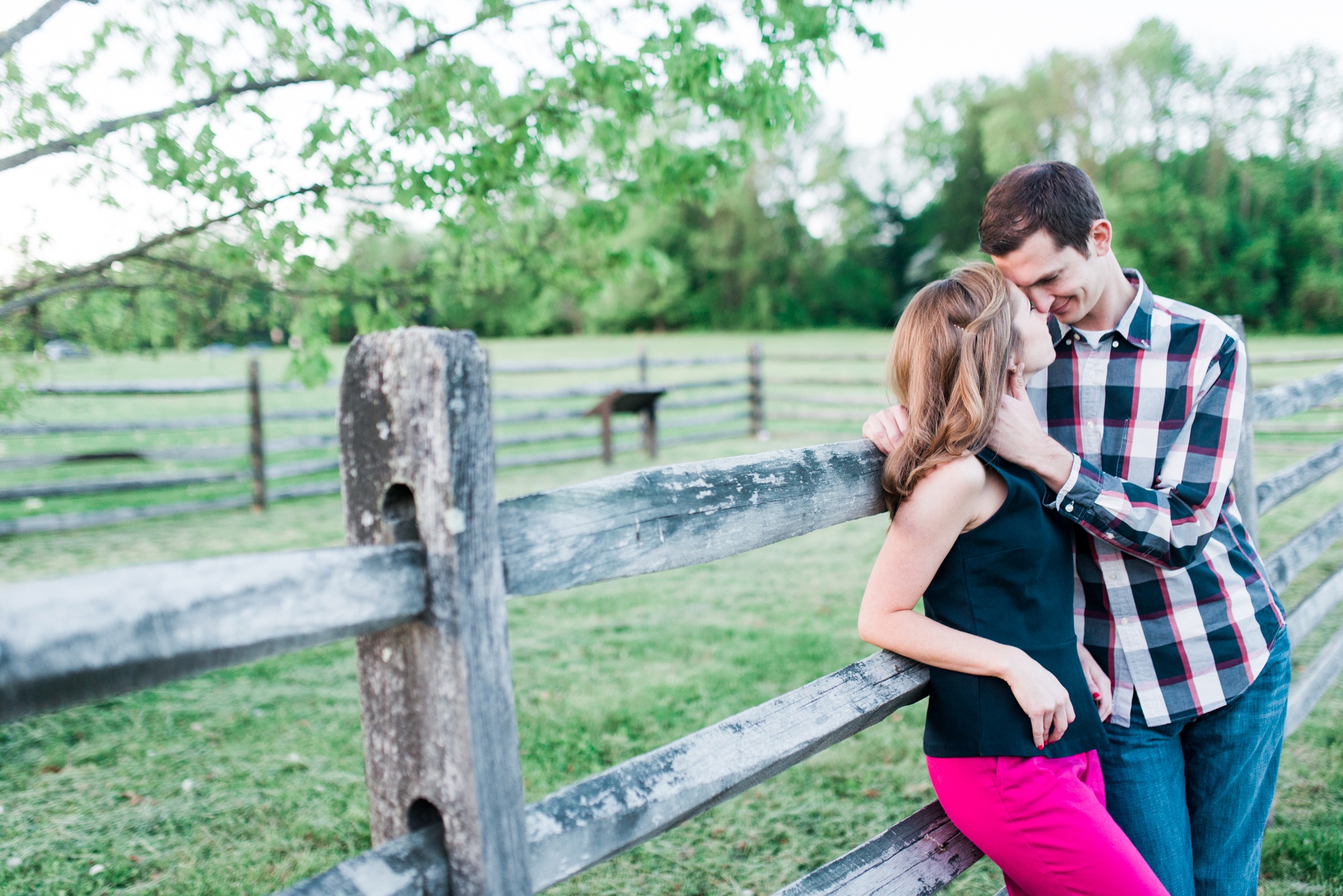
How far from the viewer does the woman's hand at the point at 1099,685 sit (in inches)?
71.3

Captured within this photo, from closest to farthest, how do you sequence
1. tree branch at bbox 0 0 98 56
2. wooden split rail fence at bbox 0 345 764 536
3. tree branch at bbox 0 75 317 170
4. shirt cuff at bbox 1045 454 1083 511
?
1. shirt cuff at bbox 1045 454 1083 511
2. tree branch at bbox 0 0 98 56
3. tree branch at bbox 0 75 317 170
4. wooden split rail fence at bbox 0 345 764 536

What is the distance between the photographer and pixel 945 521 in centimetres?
153

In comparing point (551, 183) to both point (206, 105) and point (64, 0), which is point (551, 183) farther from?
point (64, 0)

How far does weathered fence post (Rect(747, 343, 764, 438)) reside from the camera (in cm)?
1448

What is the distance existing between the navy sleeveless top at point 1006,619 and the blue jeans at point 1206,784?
9.5 inches

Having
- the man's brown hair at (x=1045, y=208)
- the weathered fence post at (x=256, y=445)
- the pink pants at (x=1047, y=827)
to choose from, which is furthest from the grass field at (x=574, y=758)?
the weathered fence post at (x=256, y=445)

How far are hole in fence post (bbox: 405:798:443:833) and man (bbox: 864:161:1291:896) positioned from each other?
1.05 metres

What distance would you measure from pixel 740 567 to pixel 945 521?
4815 millimetres

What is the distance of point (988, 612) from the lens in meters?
1.59

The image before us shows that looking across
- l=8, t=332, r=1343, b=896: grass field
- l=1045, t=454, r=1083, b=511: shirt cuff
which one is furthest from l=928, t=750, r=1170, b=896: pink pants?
l=8, t=332, r=1343, b=896: grass field

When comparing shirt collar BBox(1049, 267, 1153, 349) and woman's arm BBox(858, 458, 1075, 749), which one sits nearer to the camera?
woman's arm BBox(858, 458, 1075, 749)

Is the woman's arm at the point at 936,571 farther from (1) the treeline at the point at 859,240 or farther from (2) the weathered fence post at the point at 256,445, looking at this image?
(2) the weathered fence post at the point at 256,445

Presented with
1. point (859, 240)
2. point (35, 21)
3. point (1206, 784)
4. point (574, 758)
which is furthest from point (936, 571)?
point (859, 240)

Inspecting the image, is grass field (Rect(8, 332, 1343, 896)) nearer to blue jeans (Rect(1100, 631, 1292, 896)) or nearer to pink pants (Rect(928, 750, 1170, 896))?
blue jeans (Rect(1100, 631, 1292, 896))
